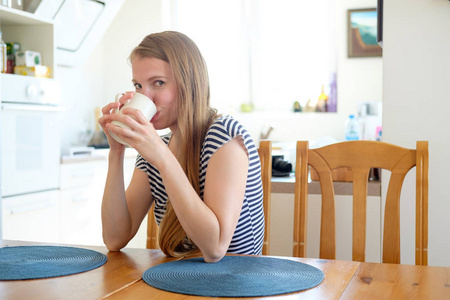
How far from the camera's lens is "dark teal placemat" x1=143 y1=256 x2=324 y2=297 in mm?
897

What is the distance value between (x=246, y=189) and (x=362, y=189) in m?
0.36

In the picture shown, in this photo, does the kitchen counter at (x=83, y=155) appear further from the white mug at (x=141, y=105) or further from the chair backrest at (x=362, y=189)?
the white mug at (x=141, y=105)

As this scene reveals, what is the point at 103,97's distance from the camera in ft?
16.1

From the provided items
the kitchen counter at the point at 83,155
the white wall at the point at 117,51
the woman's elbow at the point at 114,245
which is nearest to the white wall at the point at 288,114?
the white wall at the point at 117,51

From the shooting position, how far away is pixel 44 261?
3.67 feet

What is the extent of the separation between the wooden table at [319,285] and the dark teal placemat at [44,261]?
0.02m

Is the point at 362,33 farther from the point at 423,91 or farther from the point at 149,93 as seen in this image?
the point at 149,93

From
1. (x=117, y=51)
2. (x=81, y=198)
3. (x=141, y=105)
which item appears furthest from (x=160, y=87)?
(x=117, y=51)

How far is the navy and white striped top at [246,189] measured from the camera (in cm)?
128

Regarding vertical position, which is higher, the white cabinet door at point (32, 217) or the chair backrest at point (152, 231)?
the chair backrest at point (152, 231)

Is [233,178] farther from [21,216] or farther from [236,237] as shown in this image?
[21,216]

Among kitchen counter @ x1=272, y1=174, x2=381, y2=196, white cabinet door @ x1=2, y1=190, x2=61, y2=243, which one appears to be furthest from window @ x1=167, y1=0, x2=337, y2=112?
kitchen counter @ x1=272, y1=174, x2=381, y2=196

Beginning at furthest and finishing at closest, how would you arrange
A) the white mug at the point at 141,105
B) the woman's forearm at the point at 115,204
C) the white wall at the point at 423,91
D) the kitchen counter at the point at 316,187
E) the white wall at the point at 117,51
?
the white wall at the point at 117,51 → the kitchen counter at the point at 316,187 → the white wall at the point at 423,91 → the woman's forearm at the point at 115,204 → the white mug at the point at 141,105

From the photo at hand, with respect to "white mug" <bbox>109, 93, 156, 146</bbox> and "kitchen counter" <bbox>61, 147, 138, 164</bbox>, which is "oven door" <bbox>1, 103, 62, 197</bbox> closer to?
"kitchen counter" <bbox>61, 147, 138, 164</bbox>
